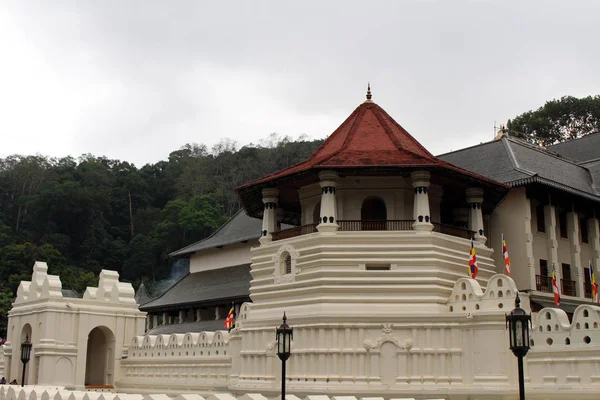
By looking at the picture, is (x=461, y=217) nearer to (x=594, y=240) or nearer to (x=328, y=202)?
(x=328, y=202)

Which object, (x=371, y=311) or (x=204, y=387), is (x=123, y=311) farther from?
(x=371, y=311)

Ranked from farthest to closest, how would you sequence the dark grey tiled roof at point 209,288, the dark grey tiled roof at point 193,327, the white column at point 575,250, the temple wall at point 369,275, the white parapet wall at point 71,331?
the dark grey tiled roof at point 209,288 < the dark grey tiled roof at point 193,327 < the white parapet wall at point 71,331 < the white column at point 575,250 < the temple wall at point 369,275

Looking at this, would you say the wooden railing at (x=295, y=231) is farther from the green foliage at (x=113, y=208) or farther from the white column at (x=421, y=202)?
the green foliage at (x=113, y=208)

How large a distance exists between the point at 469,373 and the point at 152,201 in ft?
282

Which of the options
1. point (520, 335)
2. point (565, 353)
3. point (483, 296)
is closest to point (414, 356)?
point (483, 296)

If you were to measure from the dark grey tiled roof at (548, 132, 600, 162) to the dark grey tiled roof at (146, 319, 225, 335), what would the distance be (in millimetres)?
20516

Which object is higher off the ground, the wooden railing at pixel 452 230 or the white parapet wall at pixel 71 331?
the wooden railing at pixel 452 230

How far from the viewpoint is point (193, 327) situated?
40.1 m

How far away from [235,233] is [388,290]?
69.9 feet

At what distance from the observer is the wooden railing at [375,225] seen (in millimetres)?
25297

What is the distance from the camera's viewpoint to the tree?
61.0 metres

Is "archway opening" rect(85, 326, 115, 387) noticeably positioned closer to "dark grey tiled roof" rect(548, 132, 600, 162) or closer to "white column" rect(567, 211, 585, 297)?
"white column" rect(567, 211, 585, 297)

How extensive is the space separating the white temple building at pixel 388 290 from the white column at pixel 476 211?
5 centimetres

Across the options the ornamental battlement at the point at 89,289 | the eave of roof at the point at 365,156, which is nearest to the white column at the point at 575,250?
the eave of roof at the point at 365,156
